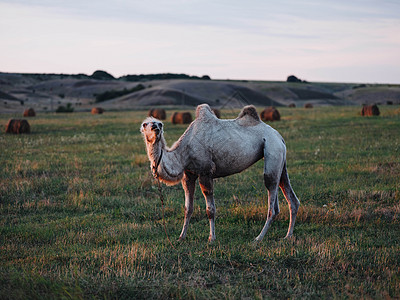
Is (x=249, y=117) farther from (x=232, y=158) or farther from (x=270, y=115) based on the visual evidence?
(x=270, y=115)

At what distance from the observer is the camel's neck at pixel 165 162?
244 inches

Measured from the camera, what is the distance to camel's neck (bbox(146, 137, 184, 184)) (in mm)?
6191

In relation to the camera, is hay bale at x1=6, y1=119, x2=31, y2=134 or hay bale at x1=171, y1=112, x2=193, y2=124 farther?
hay bale at x1=171, y1=112, x2=193, y2=124

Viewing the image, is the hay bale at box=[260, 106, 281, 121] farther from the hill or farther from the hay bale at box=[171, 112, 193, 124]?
the hill

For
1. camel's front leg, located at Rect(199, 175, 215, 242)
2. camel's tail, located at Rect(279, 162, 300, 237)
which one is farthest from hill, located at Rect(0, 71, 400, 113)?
camel's front leg, located at Rect(199, 175, 215, 242)

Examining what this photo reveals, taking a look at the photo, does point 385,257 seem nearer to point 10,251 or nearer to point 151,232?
point 151,232

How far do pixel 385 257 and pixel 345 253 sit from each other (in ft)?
1.81

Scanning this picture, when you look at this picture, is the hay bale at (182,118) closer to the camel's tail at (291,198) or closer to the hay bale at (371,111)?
the hay bale at (371,111)

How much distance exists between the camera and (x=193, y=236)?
7.09 m

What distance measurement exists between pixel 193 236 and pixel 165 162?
166 centimetres

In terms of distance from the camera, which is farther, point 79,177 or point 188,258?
point 79,177

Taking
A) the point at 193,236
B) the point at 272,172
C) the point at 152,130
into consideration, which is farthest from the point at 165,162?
the point at 272,172

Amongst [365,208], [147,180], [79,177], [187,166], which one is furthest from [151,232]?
[79,177]

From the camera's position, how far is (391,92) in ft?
381
